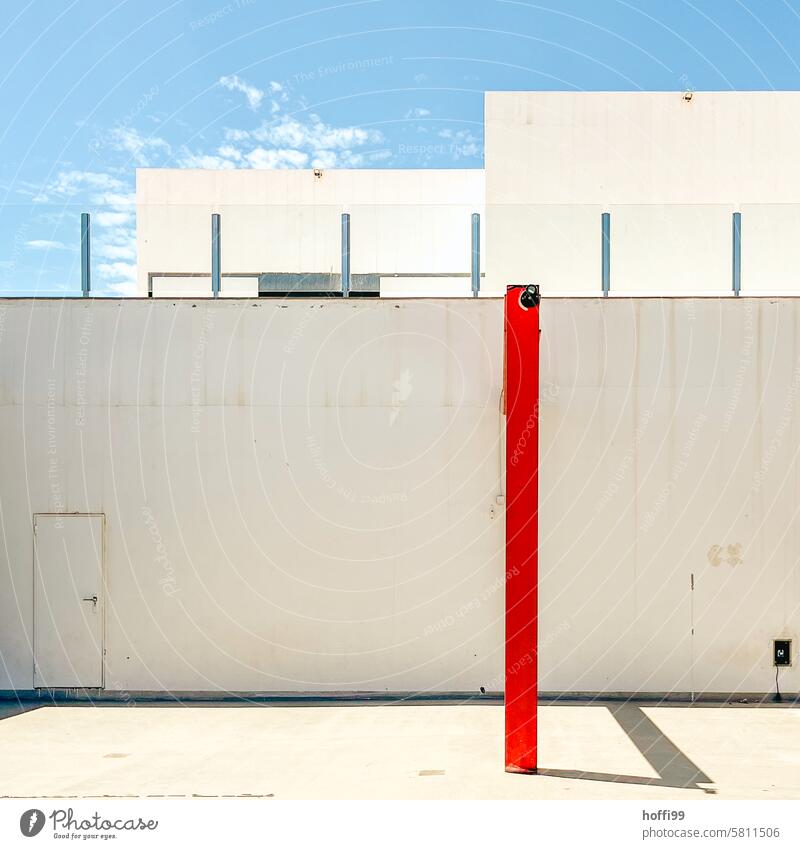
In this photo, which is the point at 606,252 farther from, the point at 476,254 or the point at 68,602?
the point at 68,602

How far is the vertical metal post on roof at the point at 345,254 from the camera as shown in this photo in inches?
244

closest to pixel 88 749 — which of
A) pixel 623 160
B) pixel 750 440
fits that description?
pixel 750 440

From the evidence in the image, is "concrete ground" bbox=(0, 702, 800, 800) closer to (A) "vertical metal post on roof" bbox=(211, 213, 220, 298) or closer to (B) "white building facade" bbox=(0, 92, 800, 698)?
(B) "white building facade" bbox=(0, 92, 800, 698)

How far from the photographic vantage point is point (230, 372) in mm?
6160

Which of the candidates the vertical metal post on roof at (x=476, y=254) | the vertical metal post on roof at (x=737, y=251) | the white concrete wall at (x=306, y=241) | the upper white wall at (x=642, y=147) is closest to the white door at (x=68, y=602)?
the white concrete wall at (x=306, y=241)

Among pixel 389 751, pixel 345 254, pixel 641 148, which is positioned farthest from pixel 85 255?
pixel 641 148

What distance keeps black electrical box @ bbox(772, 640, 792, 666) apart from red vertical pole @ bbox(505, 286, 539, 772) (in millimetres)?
3132

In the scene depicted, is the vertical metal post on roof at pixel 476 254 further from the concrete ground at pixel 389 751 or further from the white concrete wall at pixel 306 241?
the concrete ground at pixel 389 751

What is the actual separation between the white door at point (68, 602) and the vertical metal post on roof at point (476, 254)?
4.41 m

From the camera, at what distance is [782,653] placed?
235 inches

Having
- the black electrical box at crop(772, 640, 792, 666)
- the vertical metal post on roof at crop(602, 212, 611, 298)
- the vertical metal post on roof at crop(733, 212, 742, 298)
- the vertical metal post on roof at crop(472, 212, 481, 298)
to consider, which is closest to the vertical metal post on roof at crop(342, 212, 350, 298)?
the vertical metal post on roof at crop(472, 212, 481, 298)

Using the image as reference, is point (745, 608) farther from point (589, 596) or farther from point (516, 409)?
point (516, 409)

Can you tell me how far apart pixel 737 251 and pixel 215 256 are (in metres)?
5.23

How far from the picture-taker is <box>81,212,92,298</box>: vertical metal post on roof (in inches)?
246
